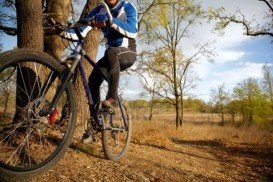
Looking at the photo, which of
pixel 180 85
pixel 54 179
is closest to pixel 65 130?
pixel 54 179

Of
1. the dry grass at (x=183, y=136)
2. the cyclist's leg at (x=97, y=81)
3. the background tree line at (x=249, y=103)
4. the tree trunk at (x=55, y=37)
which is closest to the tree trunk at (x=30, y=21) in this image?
the cyclist's leg at (x=97, y=81)

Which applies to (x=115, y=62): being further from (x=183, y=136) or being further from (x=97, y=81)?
(x=183, y=136)

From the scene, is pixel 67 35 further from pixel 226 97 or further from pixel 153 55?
pixel 226 97

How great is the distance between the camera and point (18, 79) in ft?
12.2

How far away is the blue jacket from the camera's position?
4.02 m

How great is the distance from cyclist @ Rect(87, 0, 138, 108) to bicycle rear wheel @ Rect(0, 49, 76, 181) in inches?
31.8

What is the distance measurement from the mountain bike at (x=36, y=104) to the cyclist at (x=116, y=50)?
0.99 ft

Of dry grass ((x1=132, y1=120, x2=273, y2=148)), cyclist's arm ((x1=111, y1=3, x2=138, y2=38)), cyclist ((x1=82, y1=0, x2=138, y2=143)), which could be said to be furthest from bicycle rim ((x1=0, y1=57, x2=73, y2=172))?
dry grass ((x1=132, y1=120, x2=273, y2=148))

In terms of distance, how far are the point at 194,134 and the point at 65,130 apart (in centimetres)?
1876

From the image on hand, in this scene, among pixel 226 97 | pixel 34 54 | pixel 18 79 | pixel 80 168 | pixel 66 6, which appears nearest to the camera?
pixel 34 54

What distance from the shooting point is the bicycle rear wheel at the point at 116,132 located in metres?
4.62

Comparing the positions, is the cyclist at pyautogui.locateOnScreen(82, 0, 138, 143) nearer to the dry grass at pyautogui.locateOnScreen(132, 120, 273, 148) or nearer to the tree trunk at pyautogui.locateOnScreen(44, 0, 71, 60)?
the tree trunk at pyautogui.locateOnScreen(44, 0, 71, 60)

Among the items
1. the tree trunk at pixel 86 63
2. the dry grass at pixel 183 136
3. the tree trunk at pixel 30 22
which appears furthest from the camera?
the dry grass at pixel 183 136

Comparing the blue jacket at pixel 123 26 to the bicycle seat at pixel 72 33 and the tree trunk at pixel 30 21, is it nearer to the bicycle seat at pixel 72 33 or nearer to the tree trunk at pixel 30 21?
the bicycle seat at pixel 72 33
